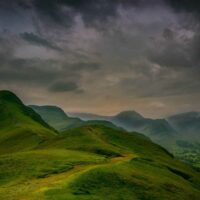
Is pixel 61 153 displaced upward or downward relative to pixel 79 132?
downward

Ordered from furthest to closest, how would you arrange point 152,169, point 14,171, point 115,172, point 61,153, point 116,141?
point 116,141 < point 61,153 < point 152,169 < point 14,171 < point 115,172

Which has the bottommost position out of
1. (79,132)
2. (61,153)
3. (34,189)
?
(34,189)

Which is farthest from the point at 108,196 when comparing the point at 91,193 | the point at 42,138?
the point at 42,138

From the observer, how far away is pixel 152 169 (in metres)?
81.6

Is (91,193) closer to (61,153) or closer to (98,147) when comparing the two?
(61,153)

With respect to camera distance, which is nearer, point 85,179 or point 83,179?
point 83,179

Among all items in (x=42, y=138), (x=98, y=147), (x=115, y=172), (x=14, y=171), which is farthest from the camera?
(x=42, y=138)

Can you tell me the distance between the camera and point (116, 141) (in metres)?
128

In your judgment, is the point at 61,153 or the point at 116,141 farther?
the point at 116,141

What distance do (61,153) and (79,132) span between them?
41.0m

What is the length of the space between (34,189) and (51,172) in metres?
15.8

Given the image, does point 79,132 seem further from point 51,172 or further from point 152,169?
point 51,172

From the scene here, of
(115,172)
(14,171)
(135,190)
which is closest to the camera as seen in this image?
(135,190)

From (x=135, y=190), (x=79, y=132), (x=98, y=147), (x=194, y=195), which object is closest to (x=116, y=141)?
(x=79, y=132)
